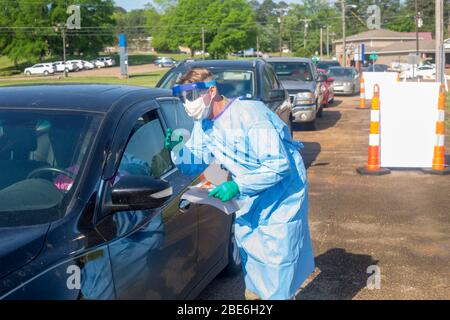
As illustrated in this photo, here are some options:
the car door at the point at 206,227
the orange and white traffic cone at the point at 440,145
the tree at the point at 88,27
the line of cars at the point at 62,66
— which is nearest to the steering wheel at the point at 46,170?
the car door at the point at 206,227

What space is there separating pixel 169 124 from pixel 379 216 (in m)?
3.74

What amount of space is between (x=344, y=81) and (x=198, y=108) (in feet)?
87.8

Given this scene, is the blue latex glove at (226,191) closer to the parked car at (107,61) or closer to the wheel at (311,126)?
the wheel at (311,126)

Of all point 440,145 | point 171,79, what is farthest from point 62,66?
point 440,145

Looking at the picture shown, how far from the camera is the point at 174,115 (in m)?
4.59

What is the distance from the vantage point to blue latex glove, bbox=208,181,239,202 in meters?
3.31

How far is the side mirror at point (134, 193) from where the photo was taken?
3086mm

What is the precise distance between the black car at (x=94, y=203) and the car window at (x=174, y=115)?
5 centimetres

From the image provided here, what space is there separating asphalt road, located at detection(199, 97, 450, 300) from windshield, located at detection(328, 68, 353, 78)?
1984 cm

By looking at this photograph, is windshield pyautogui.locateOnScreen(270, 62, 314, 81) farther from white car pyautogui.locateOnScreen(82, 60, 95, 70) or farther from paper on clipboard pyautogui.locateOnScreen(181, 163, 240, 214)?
white car pyautogui.locateOnScreen(82, 60, 95, 70)

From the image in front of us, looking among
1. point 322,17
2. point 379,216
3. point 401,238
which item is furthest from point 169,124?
point 322,17

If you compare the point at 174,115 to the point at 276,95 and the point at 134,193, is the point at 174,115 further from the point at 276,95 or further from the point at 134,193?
the point at 276,95

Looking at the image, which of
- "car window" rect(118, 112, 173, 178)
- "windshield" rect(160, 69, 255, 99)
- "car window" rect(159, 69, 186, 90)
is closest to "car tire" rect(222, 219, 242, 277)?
"car window" rect(118, 112, 173, 178)

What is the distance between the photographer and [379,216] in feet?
24.0
